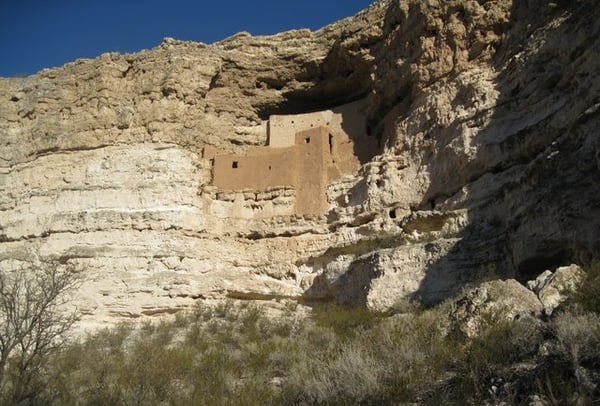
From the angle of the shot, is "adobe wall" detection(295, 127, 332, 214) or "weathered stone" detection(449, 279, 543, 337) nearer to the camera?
"weathered stone" detection(449, 279, 543, 337)

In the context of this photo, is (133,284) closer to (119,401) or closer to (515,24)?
(119,401)

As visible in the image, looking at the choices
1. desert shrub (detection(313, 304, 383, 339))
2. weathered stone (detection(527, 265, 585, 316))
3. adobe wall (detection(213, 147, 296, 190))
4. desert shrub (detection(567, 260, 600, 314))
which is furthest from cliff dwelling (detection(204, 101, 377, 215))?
desert shrub (detection(567, 260, 600, 314))

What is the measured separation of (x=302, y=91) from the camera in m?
19.9

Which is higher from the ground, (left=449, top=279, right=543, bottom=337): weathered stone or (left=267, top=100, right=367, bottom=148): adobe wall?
(left=267, top=100, right=367, bottom=148): adobe wall

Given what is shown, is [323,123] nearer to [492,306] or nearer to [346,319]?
[346,319]

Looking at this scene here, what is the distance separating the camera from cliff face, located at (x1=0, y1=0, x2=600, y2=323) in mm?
11531

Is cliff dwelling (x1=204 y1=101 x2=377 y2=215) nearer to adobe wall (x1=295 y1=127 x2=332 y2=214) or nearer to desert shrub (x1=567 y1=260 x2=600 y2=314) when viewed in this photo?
adobe wall (x1=295 y1=127 x2=332 y2=214)

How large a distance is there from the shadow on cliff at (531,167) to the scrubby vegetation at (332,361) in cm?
148

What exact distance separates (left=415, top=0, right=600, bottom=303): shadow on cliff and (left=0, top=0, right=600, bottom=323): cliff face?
0.11 ft

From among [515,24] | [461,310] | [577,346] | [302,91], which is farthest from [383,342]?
[302,91]

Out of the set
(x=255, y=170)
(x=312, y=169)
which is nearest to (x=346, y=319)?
(x=312, y=169)

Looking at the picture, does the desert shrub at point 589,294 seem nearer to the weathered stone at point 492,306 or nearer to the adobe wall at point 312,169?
the weathered stone at point 492,306

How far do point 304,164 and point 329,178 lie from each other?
2.47 feet

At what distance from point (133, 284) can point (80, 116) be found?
5774 millimetres
